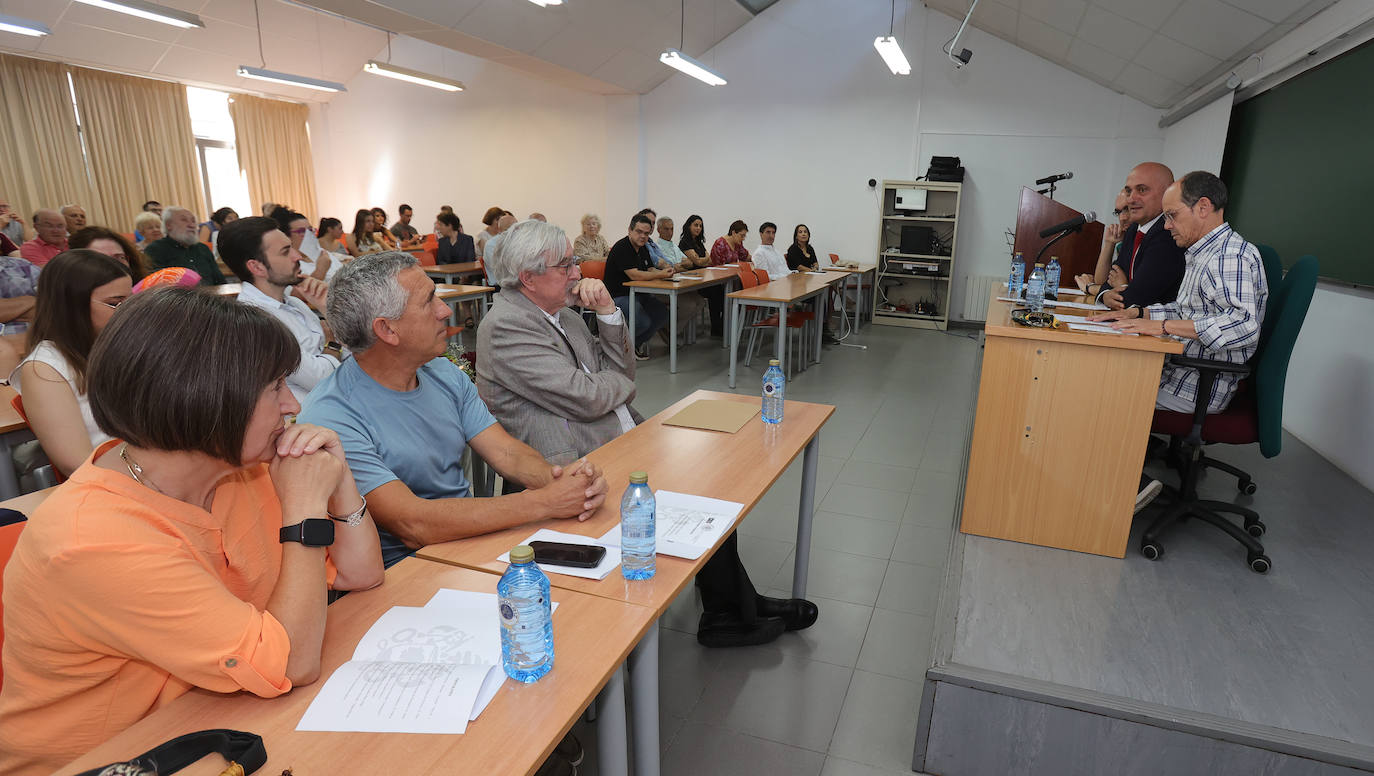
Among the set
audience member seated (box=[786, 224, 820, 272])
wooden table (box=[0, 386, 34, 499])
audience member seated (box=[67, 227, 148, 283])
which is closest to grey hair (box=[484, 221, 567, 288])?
wooden table (box=[0, 386, 34, 499])

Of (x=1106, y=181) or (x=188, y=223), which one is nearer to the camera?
(x=188, y=223)

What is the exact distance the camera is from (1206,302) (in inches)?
107

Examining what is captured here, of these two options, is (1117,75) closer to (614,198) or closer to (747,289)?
(747,289)

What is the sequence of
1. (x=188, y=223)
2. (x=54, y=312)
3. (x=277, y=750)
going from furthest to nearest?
(x=188, y=223), (x=54, y=312), (x=277, y=750)

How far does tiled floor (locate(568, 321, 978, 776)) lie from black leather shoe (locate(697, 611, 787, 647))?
3 cm

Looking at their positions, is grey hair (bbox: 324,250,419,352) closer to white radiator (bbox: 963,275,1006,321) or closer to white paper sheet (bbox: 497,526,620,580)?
white paper sheet (bbox: 497,526,620,580)

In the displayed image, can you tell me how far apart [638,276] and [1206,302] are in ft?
14.9

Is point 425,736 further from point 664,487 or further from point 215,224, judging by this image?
point 215,224

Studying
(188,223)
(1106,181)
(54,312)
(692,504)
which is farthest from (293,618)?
(1106,181)

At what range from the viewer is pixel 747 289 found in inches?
249

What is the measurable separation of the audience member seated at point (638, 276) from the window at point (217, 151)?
747cm

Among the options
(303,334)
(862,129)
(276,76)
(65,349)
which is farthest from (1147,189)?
(276,76)

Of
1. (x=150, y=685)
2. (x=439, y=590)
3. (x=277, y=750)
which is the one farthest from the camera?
(x=439, y=590)

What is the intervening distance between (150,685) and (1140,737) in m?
2.10
